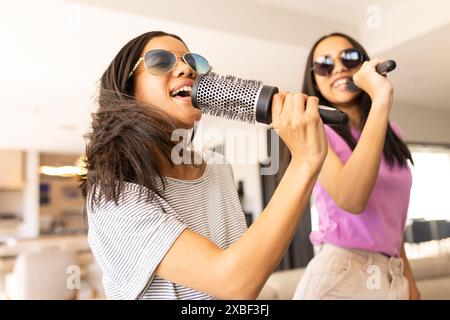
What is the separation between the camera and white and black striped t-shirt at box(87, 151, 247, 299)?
31cm

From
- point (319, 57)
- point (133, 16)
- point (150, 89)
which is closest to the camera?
point (150, 89)

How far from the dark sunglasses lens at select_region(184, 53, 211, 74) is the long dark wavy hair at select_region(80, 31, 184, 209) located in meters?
0.05

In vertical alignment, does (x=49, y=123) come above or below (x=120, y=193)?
above

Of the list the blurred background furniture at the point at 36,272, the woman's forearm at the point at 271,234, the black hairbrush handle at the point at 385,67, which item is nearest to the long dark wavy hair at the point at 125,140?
the woman's forearm at the point at 271,234

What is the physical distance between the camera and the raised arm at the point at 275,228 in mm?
273

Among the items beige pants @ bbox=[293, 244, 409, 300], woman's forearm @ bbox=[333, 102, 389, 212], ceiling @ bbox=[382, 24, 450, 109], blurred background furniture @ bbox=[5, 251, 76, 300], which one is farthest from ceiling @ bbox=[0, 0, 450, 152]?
blurred background furniture @ bbox=[5, 251, 76, 300]

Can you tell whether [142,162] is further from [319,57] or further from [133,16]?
[133,16]

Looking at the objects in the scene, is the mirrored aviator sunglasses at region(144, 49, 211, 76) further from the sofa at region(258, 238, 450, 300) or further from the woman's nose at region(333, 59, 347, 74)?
the sofa at region(258, 238, 450, 300)

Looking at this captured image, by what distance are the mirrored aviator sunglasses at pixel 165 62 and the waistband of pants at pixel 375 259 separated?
0.98ft

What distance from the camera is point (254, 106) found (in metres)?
0.30

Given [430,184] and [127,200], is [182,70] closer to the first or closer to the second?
[127,200]

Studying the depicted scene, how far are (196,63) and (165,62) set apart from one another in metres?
0.03

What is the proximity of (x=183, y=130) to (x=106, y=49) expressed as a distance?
0.87m

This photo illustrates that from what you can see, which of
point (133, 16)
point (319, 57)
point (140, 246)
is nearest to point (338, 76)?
point (319, 57)
